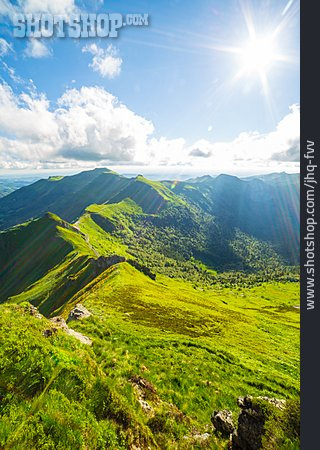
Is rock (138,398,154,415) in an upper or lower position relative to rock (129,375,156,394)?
upper

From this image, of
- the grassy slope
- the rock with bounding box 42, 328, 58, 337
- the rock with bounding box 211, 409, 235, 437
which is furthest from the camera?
the rock with bounding box 42, 328, 58, 337

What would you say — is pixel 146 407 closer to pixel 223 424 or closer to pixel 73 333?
pixel 223 424

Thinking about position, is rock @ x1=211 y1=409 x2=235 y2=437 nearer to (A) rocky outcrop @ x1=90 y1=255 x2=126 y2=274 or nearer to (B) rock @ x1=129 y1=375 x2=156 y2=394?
(B) rock @ x1=129 y1=375 x2=156 y2=394

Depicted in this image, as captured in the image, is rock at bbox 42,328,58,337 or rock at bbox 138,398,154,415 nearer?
rock at bbox 138,398,154,415

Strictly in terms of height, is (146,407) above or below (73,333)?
above

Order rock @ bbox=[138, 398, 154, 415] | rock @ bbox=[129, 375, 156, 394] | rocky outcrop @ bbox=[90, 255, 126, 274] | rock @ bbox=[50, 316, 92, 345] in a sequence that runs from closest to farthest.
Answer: rock @ bbox=[138, 398, 154, 415] < rock @ bbox=[129, 375, 156, 394] < rock @ bbox=[50, 316, 92, 345] < rocky outcrop @ bbox=[90, 255, 126, 274]

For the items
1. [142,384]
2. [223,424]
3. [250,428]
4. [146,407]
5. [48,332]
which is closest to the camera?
[250,428]

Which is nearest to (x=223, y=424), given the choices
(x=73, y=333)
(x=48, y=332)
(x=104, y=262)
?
(x=48, y=332)
